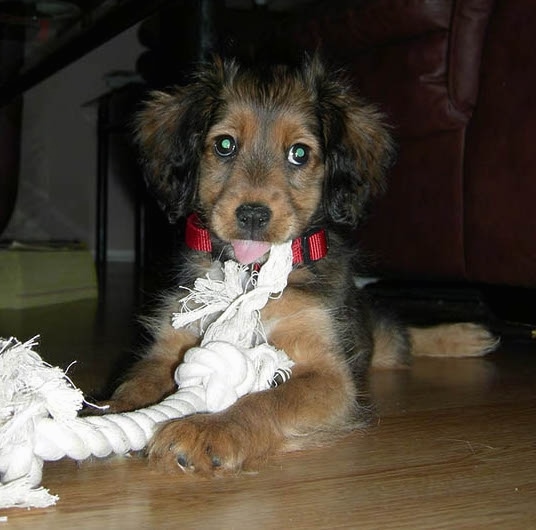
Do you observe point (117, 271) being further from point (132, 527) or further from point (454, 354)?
point (132, 527)

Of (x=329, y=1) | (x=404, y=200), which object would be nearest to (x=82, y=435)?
(x=404, y=200)

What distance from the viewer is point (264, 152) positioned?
2039 millimetres

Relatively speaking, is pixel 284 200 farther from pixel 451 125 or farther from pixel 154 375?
pixel 451 125

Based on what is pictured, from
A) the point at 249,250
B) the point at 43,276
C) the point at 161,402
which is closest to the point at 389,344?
the point at 249,250

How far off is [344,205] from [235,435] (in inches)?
33.9

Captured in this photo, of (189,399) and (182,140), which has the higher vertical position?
(182,140)

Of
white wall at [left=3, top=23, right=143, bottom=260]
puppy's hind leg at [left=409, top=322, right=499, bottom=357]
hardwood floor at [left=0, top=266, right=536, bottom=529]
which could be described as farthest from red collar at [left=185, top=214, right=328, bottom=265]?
white wall at [left=3, top=23, right=143, bottom=260]

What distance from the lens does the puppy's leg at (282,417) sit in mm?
1419

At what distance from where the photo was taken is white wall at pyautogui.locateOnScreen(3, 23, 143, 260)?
846 centimetres

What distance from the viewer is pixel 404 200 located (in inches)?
131

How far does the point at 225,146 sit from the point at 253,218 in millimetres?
275

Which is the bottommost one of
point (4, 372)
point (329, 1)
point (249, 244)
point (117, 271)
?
point (117, 271)

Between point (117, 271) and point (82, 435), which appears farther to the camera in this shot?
point (117, 271)

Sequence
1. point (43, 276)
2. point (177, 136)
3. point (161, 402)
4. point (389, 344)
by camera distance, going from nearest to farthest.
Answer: point (161, 402)
point (177, 136)
point (389, 344)
point (43, 276)
